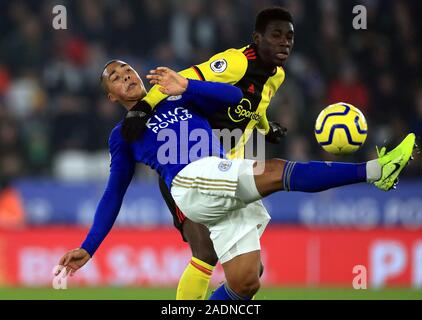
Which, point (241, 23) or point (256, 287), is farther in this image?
point (241, 23)

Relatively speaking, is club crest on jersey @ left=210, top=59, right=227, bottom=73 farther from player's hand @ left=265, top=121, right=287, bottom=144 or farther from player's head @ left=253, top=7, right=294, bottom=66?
player's hand @ left=265, top=121, right=287, bottom=144

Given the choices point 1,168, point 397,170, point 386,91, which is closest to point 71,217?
point 1,168

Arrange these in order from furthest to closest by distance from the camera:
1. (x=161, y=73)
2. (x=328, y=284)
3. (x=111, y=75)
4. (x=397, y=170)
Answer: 1. (x=328, y=284)
2. (x=111, y=75)
3. (x=161, y=73)
4. (x=397, y=170)

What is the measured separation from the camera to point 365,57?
13.0 m

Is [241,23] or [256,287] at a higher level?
[241,23]

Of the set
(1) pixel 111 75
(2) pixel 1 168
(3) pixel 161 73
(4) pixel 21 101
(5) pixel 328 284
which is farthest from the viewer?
(4) pixel 21 101

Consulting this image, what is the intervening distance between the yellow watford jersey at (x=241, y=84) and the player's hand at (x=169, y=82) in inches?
16.2

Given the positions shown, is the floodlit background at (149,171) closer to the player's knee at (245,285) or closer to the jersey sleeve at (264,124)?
the jersey sleeve at (264,124)

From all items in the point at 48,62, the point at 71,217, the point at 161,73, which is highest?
the point at 48,62

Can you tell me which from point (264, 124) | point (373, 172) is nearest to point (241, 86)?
point (264, 124)

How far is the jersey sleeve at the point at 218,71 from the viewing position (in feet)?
19.1

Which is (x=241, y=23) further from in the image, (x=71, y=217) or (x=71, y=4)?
(x=71, y=217)

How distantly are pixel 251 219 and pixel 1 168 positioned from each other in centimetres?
670

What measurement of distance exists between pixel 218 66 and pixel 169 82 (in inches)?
23.1
